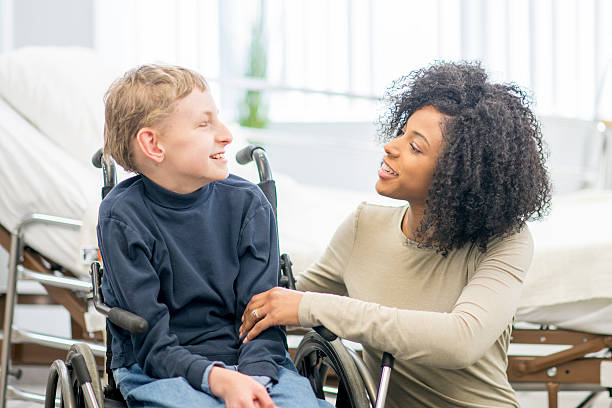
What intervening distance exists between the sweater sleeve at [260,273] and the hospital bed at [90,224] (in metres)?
0.61

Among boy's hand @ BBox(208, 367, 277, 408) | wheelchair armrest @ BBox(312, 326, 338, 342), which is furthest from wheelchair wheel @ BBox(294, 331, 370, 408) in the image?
boy's hand @ BBox(208, 367, 277, 408)

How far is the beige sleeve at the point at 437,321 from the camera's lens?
1.12 metres

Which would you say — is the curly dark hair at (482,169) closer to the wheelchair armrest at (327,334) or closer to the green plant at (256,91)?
the wheelchair armrest at (327,334)

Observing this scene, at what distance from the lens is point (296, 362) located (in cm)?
145

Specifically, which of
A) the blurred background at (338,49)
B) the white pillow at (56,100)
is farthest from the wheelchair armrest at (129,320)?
the blurred background at (338,49)

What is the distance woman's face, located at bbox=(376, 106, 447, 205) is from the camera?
50.1 inches

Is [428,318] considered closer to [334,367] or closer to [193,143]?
[334,367]

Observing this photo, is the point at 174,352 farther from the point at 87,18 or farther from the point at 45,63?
the point at 87,18

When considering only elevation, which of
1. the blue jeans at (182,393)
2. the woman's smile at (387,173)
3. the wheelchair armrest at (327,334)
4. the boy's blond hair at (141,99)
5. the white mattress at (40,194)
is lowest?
the blue jeans at (182,393)

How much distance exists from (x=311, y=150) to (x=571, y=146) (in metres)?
1.47

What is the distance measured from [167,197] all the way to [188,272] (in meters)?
0.13

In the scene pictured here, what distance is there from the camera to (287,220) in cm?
224

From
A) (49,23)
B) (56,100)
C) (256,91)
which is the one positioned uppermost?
(49,23)

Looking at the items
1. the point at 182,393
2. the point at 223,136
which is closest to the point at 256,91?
the point at 223,136
